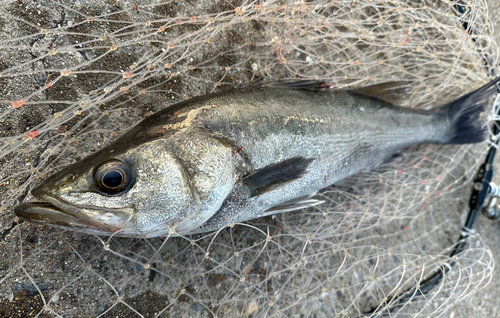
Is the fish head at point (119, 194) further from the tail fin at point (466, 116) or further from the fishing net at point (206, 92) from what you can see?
the tail fin at point (466, 116)

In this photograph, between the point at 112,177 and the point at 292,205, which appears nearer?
the point at 112,177

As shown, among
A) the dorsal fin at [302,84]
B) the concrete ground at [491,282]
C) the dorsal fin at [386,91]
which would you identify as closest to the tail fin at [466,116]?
the dorsal fin at [386,91]

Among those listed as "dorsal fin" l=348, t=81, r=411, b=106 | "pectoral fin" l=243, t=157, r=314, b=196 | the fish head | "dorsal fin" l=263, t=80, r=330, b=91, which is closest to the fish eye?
the fish head

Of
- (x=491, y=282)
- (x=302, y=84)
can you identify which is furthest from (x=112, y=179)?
(x=491, y=282)

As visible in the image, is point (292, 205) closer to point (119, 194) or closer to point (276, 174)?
point (276, 174)

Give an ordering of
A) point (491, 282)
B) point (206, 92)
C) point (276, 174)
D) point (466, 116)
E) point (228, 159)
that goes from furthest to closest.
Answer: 1. point (491, 282)
2. point (466, 116)
3. point (206, 92)
4. point (276, 174)
5. point (228, 159)

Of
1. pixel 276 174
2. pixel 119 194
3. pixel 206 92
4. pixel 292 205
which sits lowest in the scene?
pixel 292 205
